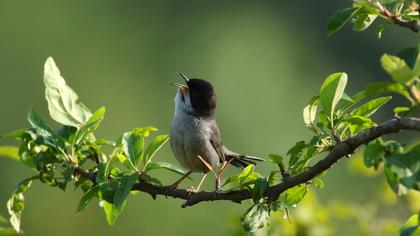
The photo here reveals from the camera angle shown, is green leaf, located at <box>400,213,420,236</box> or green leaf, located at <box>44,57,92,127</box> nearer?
green leaf, located at <box>400,213,420,236</box>

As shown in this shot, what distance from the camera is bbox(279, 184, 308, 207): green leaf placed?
3.62 m

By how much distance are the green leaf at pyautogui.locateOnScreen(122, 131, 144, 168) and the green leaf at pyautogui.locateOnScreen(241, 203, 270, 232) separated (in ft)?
2.12

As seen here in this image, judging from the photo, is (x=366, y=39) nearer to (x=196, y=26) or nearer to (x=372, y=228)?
(x=196, y=26)

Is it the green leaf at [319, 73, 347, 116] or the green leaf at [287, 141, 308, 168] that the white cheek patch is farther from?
the green leaf at [319, 73, 347, 116]

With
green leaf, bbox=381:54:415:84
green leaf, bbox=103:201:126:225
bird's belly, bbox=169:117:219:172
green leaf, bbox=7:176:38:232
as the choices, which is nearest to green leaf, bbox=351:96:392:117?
green leaf, bbox=381:54:415:84

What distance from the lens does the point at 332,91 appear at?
11.2ft

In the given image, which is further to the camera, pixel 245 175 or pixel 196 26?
pixel 196 26

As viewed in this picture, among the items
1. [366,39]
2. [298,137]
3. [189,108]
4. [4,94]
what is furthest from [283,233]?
[366,39]

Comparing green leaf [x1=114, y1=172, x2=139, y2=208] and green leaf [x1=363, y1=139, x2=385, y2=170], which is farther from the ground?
green leaf [x1=363, y1=139, x2=385, y2=170]

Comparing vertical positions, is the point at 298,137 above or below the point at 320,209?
below

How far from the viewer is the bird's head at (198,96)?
7.03 meters

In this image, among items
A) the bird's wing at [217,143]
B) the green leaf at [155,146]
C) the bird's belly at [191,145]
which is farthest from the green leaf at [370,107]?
the bird's wing at [217,143]

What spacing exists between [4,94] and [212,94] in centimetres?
3581

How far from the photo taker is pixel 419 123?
2.86 m
